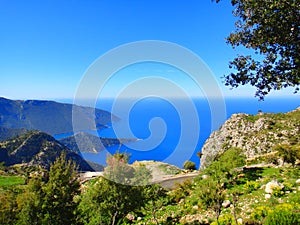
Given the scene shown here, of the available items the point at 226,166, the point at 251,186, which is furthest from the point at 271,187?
the point at 226,166

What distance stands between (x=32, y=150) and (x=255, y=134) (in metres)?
109

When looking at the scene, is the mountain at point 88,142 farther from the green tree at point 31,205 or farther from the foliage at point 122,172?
the green tree at point 31,205

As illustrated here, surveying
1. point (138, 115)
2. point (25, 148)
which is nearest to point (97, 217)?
point (138, 115)

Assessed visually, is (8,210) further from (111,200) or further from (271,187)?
(271,187)

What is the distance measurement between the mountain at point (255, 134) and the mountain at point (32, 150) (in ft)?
261

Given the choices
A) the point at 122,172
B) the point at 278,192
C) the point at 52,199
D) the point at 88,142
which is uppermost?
the point at 278,192

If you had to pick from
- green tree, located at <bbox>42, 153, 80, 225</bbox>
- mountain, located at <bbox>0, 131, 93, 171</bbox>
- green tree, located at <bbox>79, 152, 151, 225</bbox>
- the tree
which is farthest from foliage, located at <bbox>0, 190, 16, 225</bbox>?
mountain, located at <bbox>0, 131, 93, 171</bbox>

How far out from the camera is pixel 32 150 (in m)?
119

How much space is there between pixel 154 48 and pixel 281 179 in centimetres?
1936

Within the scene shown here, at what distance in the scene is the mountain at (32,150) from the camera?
375 feet

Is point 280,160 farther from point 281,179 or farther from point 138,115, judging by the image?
point 138,115

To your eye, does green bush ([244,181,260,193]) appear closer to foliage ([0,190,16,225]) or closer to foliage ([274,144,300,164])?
foliage ([274,144,300,164])

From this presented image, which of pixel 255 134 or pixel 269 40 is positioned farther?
pixel 255 134

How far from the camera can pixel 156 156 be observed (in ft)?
72.1
